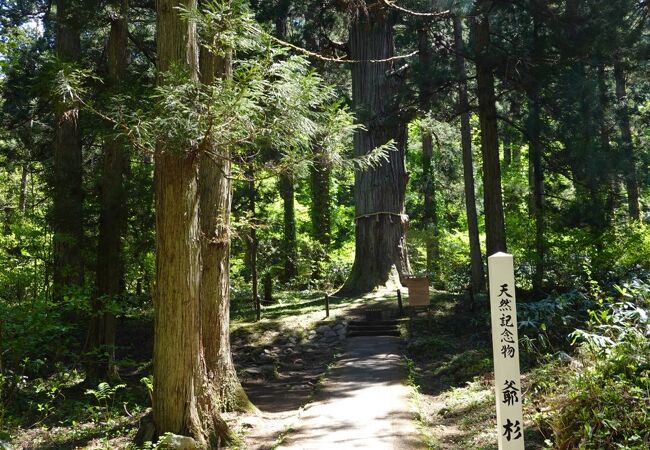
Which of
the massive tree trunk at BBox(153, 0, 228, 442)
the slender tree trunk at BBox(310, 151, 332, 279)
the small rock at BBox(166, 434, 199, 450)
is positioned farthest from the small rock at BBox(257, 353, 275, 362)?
the slender tree trunk at BBox(310, 151, 332, 279)

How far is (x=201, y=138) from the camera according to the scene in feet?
21.6

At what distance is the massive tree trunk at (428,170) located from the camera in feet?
50.9

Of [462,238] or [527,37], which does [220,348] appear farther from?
[462,238]

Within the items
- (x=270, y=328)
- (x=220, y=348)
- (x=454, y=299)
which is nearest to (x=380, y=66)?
(x=454, y=299)

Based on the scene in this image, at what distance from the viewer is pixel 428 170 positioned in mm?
25828

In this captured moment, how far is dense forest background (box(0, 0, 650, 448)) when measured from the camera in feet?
22.3

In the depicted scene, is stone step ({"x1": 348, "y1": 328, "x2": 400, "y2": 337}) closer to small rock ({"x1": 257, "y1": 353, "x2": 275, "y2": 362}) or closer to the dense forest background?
small rock ({"x1": 257, "y1": 353, "x2": 275, "y2": 362})

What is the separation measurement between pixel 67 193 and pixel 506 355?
10.3m

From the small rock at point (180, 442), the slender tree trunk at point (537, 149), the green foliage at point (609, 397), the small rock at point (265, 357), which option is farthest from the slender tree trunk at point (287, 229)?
the green foliage at point (609, 397)

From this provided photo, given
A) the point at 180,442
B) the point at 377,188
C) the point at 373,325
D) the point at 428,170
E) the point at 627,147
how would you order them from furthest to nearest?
1. the point at 428,170
2. the point at 377,188
3. the point at 627,147
4. the point at 373,325
5. the point at 180,442

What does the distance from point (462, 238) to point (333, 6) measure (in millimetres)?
12357

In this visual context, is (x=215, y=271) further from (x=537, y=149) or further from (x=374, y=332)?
(x=537, y=149)

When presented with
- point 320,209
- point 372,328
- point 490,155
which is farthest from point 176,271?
point 320,209

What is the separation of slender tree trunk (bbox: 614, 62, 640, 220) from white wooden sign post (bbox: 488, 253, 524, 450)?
11.4m
